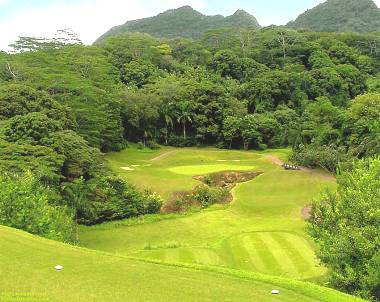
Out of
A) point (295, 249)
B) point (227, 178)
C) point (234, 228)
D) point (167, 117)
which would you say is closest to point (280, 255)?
point (295, 249)

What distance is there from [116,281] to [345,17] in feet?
625

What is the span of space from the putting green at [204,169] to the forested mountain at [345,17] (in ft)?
456

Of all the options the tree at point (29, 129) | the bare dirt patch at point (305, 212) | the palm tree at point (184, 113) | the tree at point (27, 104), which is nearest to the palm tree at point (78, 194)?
the tree at point (29, 129)

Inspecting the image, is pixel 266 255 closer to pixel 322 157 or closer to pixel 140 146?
pixel 322 157

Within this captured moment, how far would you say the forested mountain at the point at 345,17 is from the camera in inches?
6959

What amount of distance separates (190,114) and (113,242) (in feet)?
144

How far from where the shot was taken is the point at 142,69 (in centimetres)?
8819

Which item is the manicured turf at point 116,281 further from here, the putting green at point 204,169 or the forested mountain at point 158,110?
the putting green at point 204,169

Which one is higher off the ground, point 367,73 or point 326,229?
point 367,73

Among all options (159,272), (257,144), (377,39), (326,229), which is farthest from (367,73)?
(159,272)

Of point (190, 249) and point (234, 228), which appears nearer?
point (190, 249)

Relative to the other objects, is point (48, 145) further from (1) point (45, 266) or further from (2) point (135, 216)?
(1) point (45, 266)

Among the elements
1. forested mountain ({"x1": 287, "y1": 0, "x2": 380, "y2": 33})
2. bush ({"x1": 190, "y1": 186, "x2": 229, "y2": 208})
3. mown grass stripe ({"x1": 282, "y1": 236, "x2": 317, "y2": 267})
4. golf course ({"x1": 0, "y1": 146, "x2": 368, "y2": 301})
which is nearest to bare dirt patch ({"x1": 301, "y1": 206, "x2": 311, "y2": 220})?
golf course ({"x1": 0, "y1": 146, "x2": 368, "y2": 301})

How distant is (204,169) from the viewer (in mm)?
49844
